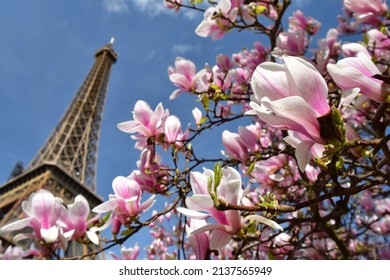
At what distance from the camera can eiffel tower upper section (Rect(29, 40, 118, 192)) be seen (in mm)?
23266

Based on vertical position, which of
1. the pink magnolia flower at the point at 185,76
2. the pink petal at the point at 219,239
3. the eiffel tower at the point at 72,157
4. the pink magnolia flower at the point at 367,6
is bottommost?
the pink petal at the point at 219,239

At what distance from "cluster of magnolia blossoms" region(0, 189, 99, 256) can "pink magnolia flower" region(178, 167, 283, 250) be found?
0.84 metres

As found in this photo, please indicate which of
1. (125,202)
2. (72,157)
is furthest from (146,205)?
(72,157)

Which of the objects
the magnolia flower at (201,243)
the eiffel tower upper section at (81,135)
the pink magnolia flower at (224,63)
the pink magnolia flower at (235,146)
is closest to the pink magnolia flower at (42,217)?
the magnolia flower at (201,243)

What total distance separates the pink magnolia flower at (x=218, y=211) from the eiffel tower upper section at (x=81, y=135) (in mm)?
21294

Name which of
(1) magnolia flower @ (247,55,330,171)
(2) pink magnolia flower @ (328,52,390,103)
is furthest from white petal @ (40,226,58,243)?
(2) pink magnolia flower @ (328,52,390,103)

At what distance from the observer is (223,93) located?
98.7 inches

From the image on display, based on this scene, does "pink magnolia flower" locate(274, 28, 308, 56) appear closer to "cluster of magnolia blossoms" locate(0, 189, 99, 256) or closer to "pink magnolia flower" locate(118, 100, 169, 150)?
"pink magnolia flower" locate(118, 100, 169, 150)

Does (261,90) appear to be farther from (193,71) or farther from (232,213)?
(193,71)

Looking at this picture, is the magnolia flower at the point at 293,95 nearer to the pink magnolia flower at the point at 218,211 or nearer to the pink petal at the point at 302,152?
the pink petal at the point at 302,152

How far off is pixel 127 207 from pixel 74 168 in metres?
23.2

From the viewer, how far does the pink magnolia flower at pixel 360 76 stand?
94 cm
